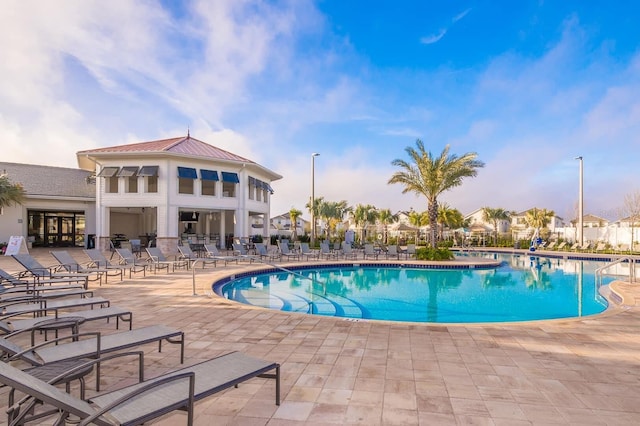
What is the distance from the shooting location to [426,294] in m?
11.2

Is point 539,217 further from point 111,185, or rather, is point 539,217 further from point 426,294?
point 111,185

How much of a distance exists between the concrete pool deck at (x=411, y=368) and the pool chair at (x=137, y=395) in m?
0.37

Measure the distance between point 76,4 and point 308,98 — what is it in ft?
34.4

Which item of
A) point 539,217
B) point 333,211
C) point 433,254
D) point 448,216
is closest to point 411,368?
point 433,254

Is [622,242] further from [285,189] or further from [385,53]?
[285,189]

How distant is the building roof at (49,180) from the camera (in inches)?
899

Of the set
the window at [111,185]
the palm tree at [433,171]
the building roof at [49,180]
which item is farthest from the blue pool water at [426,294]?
the building roof at [49,180]

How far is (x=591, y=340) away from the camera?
5.07 m

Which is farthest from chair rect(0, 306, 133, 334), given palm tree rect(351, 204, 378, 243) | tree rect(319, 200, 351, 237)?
palm tree rect(351, 204, 378, 243)

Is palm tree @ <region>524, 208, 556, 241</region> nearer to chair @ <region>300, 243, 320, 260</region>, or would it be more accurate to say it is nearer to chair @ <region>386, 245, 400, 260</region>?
chair @ <region>386, 245, 400, 260</region>

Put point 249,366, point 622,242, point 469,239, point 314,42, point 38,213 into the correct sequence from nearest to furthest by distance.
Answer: point 249,366
point 314,42
point 38,213
point 622,242
point 469,239

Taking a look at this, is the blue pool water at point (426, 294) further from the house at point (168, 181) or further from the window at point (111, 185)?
the window at point (111, 185)

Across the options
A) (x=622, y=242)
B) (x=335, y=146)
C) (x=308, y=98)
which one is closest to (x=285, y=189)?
(x=335, y=146)

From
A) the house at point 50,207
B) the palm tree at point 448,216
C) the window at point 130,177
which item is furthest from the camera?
the palm tree at point 448,216
